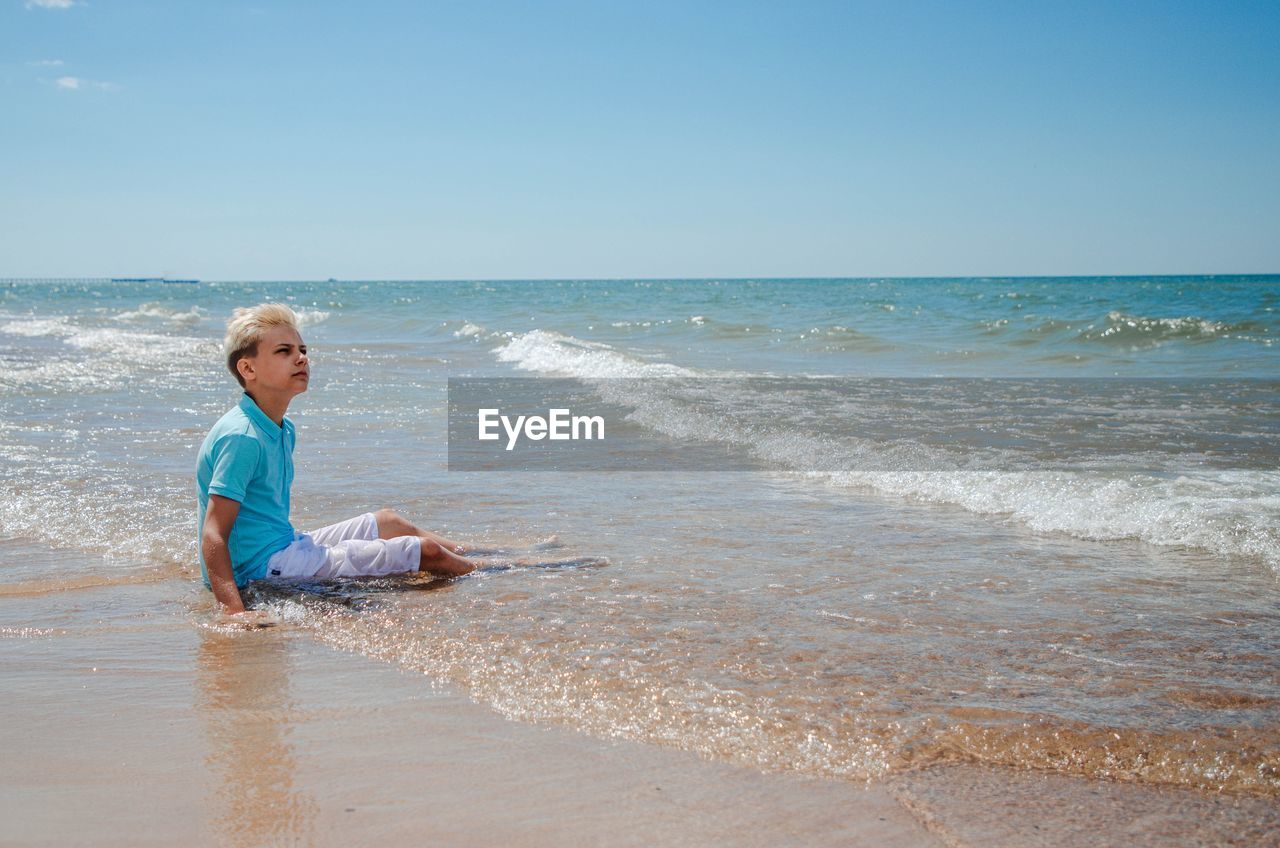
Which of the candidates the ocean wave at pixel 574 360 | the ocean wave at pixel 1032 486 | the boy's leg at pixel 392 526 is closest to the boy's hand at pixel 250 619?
the boy's leg at pixel 392 526

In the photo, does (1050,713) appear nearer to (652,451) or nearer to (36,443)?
(652,451)

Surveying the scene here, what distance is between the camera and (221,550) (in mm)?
4180

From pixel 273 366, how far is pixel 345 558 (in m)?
0.95

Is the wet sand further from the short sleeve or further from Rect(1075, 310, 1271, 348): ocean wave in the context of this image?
Rect(1075, 310, 1271, 348): ocean wave

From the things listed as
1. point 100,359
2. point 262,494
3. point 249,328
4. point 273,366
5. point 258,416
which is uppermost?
point 249,328

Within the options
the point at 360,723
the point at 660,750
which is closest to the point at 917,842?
the point at 660,750

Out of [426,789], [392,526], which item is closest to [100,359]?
[392,526]

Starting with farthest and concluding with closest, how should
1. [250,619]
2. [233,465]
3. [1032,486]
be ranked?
1. [1032,486]
2. [233,465]
3. [250,619]

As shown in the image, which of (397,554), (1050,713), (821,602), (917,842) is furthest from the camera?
(397,554)

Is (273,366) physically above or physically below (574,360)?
above

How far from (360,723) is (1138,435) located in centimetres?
837

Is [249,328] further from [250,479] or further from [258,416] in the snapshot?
[250,479]

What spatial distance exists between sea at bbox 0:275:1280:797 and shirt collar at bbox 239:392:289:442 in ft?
2.31

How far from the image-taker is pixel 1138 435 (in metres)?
9.41
